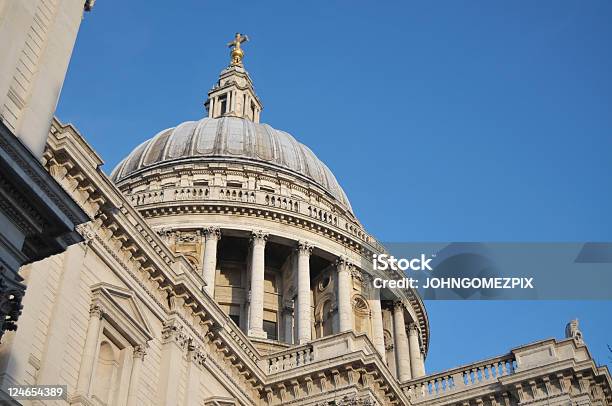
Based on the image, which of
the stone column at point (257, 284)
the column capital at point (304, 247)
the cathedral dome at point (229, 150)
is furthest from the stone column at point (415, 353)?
the stone column at point (257, 284)

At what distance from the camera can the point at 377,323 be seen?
140 ft

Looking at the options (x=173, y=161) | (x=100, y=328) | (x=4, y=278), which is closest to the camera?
(x=4, y=278)

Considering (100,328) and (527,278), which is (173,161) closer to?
(527,278)

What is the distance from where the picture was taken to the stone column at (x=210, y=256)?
130ft

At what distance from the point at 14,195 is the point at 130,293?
405 inches

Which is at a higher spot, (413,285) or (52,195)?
(413,285)

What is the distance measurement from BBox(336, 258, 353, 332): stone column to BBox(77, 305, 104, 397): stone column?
2008 centimetres

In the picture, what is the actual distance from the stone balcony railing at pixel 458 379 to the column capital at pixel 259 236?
13.8 metres

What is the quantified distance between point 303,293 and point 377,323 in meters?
4.66

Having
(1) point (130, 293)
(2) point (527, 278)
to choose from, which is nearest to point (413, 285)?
(2) point (527, 278)

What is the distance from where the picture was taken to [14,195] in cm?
1215

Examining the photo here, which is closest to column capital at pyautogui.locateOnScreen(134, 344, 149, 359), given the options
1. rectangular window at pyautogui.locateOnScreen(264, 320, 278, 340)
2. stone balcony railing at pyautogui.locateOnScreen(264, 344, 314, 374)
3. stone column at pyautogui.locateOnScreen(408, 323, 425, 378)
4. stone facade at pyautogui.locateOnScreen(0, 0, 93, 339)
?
stone balcony railing at pyautogui.locateOnScreen(264, 344, 314, 374)

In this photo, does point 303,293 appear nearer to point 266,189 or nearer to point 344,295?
point 344,295

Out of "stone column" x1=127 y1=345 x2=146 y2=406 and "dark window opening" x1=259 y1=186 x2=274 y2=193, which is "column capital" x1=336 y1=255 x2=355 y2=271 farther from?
"stone column" x1=127 y1=345 x2=146 y2=406
